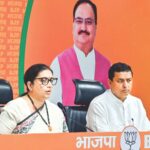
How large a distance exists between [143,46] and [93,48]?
44 centimetres

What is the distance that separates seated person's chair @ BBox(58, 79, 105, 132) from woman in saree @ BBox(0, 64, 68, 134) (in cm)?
40

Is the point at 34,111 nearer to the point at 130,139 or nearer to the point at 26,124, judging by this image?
the point at 26,124

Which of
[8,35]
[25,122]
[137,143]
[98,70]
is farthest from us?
[98,70]

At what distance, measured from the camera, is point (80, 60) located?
379cm

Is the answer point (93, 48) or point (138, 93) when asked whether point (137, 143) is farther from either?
point (93, 48)

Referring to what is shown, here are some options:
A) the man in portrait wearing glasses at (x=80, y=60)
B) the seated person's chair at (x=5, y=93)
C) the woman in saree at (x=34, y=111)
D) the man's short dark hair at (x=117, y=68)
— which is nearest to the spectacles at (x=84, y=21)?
the man in portrait wearing glasses at (x=80, y=60)

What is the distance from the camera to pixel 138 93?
3.98m

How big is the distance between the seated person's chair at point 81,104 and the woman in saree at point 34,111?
0.40 m

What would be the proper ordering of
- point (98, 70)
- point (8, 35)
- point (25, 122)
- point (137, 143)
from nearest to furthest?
point (25, 122), point (8, 35), point (137, 143), point (98, 70)

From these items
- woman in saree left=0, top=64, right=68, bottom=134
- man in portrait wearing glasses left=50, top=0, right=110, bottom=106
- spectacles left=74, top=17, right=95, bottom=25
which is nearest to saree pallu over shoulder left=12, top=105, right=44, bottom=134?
woman in saree left=0, top=64, right=68, bottom=134

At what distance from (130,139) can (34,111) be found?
84 centimetres

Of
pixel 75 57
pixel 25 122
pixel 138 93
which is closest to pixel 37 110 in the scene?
pixel 25 122

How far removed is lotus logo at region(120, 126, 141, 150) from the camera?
3553mm

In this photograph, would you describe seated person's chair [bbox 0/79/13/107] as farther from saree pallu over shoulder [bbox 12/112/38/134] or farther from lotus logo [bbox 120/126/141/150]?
lotus logo [bbox 120/126/141/150]
